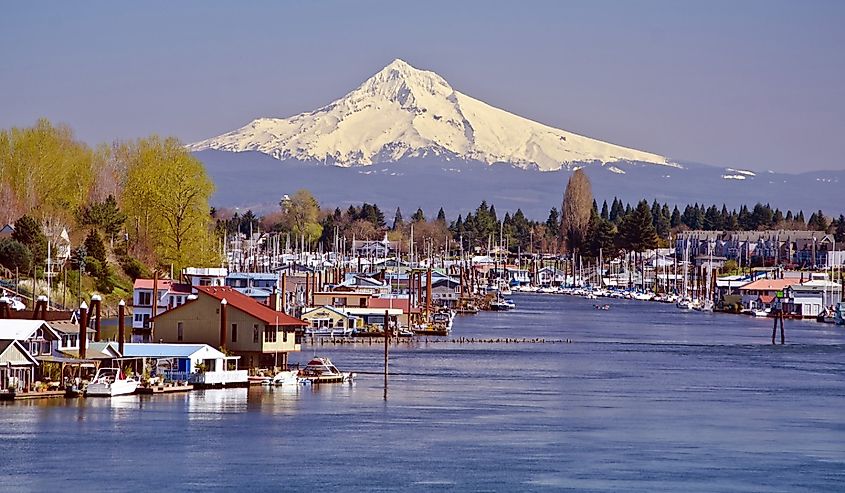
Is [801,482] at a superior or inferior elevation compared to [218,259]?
inferior

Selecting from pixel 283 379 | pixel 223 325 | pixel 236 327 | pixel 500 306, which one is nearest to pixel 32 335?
pixel 223 325

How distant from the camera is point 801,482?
29391mm

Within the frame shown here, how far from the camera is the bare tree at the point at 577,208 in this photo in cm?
15862

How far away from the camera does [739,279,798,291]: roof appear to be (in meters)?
106

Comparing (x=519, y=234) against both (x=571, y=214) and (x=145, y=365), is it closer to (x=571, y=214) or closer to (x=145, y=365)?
(x=571, y=214)

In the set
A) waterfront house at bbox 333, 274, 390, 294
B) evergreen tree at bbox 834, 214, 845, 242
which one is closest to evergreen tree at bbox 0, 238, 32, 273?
waterfront house at bbox 333, 274, 390, 294

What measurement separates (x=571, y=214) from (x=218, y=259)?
8777cm

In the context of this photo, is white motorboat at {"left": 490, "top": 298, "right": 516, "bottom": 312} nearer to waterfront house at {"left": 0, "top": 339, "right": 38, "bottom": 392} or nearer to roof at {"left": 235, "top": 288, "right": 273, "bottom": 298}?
roof at {"left": 235, "top": 288, "right": 273, "bottom": 298}

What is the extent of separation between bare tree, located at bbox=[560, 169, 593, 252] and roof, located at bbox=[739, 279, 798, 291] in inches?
1893

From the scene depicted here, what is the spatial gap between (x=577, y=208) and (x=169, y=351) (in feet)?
393

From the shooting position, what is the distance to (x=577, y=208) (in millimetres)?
159625

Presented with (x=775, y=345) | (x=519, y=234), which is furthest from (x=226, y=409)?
(x=519, y=234)

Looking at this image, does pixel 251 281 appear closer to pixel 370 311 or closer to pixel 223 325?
pixel 370 311

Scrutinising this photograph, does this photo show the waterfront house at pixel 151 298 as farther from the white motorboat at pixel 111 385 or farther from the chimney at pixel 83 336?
the chimney at pixel 83 336
